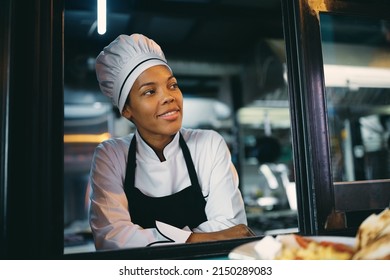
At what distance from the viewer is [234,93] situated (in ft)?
18.0

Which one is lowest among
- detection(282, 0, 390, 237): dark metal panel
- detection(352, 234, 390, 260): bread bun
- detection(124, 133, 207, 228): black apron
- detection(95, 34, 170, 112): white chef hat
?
detection(352, 234, 390, 260): bread bun

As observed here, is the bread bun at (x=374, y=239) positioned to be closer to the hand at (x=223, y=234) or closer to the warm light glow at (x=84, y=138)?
the hand at (x=223, y=234)

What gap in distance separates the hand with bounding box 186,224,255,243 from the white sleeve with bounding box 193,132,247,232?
0.45ft

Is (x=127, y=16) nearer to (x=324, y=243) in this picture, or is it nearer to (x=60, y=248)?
(x=60, y=248)

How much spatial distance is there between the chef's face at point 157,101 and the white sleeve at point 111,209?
283mm

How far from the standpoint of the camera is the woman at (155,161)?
6.66 feet

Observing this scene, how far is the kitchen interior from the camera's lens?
3244 millimetres

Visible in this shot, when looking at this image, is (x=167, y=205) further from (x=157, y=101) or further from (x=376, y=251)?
(x=376, y=251)

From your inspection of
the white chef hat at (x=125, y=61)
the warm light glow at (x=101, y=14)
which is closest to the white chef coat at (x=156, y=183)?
the white chef hat at (x=125, y=61)

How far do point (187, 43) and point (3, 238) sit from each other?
3.45 meters

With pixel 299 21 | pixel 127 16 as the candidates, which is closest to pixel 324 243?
pixel 299 21

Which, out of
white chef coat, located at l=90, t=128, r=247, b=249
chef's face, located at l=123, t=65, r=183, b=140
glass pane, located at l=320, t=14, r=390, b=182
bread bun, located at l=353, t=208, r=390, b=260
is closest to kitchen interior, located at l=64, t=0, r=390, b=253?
glass pane, located at l=320, t=14, r=390, b=182

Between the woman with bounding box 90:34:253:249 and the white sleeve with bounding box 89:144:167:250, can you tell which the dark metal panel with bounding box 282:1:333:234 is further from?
the white sleeve with bounding box 89:144:167:250

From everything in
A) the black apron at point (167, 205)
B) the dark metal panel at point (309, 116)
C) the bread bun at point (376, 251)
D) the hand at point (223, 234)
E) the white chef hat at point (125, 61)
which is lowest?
the hand at point (223, 234)
